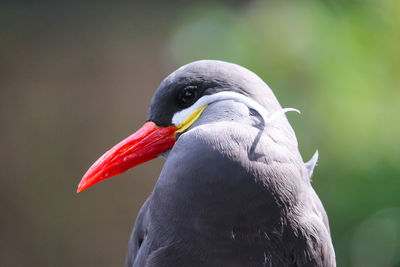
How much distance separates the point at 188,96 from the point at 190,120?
0.23 feet

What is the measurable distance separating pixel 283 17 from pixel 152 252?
2.19 meters

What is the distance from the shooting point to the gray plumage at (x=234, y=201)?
147cm

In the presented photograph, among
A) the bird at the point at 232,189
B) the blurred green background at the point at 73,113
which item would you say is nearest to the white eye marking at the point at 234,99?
the bird at the point at 232,189

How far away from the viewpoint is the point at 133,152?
1.75 meters

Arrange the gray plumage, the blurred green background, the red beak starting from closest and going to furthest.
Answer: the gray plumage → the red beak → the blurred green background

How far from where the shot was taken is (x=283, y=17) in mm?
3432

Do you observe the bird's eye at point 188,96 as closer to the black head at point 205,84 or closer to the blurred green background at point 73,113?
the black head at point 205,84

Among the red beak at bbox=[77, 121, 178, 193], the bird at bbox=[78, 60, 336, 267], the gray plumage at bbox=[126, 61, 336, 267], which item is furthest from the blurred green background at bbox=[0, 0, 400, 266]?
the gray plumage at bbox=[126, 61, 336, 267]

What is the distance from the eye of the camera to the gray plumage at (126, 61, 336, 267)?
4.82 feet

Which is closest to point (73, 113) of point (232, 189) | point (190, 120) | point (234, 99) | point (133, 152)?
point (133, 152)

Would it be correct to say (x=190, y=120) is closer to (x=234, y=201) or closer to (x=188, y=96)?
(x=188, y=96)

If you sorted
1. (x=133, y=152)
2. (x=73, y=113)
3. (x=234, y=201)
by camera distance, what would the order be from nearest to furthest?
(x=234, y=201), (x=133, y=152), (x=73, y=113)

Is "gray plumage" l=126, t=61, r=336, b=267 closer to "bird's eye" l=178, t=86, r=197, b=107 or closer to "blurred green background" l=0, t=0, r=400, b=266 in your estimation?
"bird's eye" l=178, t=86, r=197, b=107

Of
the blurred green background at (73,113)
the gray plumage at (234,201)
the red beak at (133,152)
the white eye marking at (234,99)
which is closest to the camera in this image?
the gray plumage at (234,201)
